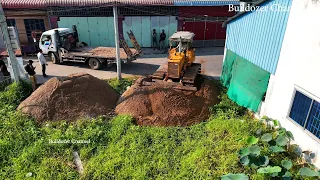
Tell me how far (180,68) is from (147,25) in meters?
9.05

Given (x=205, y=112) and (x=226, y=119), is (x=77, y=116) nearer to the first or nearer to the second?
(x=205, y=112)

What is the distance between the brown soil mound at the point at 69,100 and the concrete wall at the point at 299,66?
20.9 feet

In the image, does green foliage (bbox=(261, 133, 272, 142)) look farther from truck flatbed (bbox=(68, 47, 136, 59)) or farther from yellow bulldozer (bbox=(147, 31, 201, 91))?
truck flatbed (bbox=(68, 47, 136, 59))

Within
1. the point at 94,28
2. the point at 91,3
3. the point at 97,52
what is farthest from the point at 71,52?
the point at 91,3

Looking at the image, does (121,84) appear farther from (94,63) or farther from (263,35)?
(263,35)

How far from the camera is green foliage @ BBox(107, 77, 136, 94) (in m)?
11.7

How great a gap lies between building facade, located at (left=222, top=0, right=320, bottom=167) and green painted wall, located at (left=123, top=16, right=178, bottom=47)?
9.42 m

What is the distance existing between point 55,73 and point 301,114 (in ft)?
41.5

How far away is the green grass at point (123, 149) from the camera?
21.5ft

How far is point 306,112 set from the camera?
6711 mm

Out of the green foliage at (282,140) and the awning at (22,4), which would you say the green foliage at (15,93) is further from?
the green foliage at (282,140)

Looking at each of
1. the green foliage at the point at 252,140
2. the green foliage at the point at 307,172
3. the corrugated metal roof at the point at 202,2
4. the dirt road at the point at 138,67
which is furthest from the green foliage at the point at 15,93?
the corrugated metal roof at the point at 202,2

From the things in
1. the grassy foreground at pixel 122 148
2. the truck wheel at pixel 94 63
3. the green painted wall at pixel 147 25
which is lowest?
the grassy foreground at pixel 122 148

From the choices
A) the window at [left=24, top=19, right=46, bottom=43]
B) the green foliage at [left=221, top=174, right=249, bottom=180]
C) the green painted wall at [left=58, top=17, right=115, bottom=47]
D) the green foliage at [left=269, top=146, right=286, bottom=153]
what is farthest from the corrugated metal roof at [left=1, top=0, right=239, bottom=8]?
the green foliage at [left=221, top=174, right=249, bottom=180]
